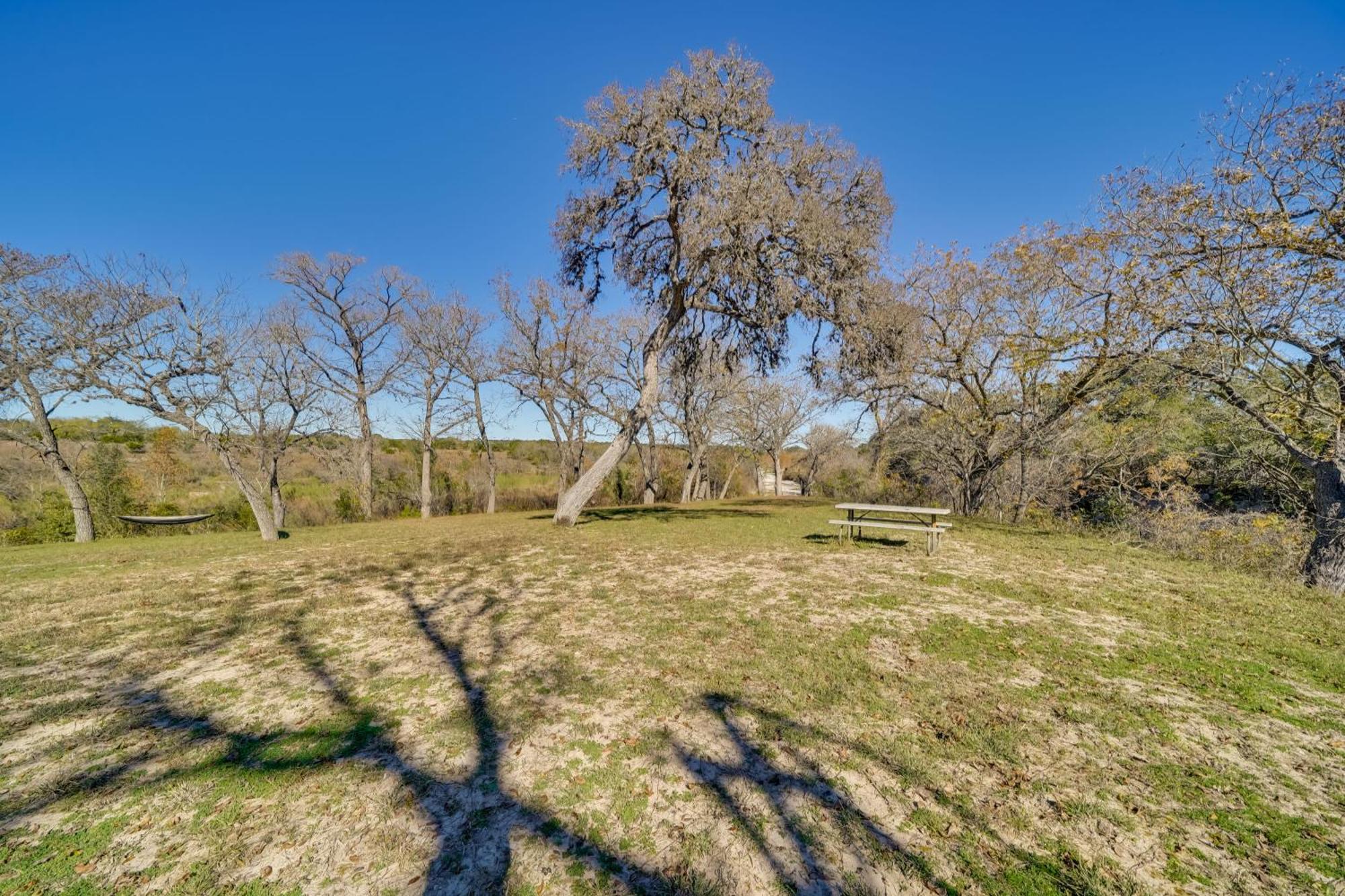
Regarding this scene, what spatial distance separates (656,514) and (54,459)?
14425 mm

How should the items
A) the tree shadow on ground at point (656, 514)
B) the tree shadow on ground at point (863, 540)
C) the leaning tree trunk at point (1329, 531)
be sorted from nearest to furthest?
the leaning tree trunk at point (1329, 531) < the tree shadow on ground at point (863, 540) < the tree shadow on ground at point (656, 514)

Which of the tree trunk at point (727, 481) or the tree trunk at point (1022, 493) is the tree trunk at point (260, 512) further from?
the tree trunk at point (727, 481)

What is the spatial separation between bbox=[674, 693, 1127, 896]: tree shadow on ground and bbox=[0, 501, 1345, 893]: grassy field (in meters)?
0.01

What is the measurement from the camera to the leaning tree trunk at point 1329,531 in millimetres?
5848

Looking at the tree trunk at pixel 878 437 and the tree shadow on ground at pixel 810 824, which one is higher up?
the tree trunk at pixel 878 437

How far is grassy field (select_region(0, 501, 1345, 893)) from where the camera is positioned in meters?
1.99

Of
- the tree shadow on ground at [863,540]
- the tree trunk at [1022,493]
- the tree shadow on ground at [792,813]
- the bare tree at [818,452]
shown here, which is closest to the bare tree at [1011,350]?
the tree trunk at [1022,493]

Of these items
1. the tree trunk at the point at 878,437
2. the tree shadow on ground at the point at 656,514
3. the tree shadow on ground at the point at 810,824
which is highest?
the tree trunk at the point at 878,437

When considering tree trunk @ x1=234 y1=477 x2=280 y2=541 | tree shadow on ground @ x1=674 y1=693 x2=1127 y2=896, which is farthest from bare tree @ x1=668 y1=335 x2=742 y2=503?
tree shadow on ground @ x1=674 y1=693 x2=1127 y2=896

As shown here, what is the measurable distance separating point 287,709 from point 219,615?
9.53 ft

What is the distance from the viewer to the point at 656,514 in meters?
15.5

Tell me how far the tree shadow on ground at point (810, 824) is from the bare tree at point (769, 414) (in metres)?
21.6

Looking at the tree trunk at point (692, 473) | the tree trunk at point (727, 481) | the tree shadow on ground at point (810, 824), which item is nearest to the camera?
the tree shadow on ground at point (810, 824)

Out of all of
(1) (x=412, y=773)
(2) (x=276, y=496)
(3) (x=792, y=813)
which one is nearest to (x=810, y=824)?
(3) (x=792, y=813)
